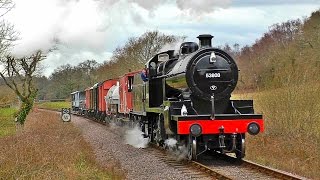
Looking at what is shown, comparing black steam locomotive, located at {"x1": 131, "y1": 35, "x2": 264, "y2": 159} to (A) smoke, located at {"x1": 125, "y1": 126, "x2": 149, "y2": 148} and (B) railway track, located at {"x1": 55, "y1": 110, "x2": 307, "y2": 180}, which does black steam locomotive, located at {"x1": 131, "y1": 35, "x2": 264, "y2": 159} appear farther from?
(A) smoke, located at {"x1": 125, "y1": 126, "x2": 149, "y2": 148}

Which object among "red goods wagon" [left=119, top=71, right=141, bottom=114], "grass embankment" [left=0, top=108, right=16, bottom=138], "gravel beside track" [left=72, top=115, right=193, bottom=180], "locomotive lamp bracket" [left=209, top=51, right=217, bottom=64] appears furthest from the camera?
"grass embankment" [left=0, top=108, right=16, bottom=138]

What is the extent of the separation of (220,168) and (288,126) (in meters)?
5.99

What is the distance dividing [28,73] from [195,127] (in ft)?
58.5

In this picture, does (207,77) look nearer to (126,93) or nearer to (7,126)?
(126,93)

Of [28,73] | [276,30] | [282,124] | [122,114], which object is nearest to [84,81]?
[276,30]

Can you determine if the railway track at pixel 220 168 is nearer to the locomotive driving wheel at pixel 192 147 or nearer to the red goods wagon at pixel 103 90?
the locomotive driving wheel at pixel 192 147

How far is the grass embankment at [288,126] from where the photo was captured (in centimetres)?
1255

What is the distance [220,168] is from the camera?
10383 millimetres

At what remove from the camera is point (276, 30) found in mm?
67750

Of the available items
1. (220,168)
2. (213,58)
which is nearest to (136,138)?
(213,58)

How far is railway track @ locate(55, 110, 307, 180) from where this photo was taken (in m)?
9.14

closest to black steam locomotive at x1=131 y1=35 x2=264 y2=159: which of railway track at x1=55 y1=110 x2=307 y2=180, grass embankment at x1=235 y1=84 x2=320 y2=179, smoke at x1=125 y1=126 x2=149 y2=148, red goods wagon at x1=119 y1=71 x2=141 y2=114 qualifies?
railway track at x1=55 y1=110 x2=307 y2=180

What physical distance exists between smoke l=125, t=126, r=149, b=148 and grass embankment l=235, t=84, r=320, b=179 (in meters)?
3.69

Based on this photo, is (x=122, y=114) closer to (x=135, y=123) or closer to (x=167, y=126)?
(x=135, y=123)
